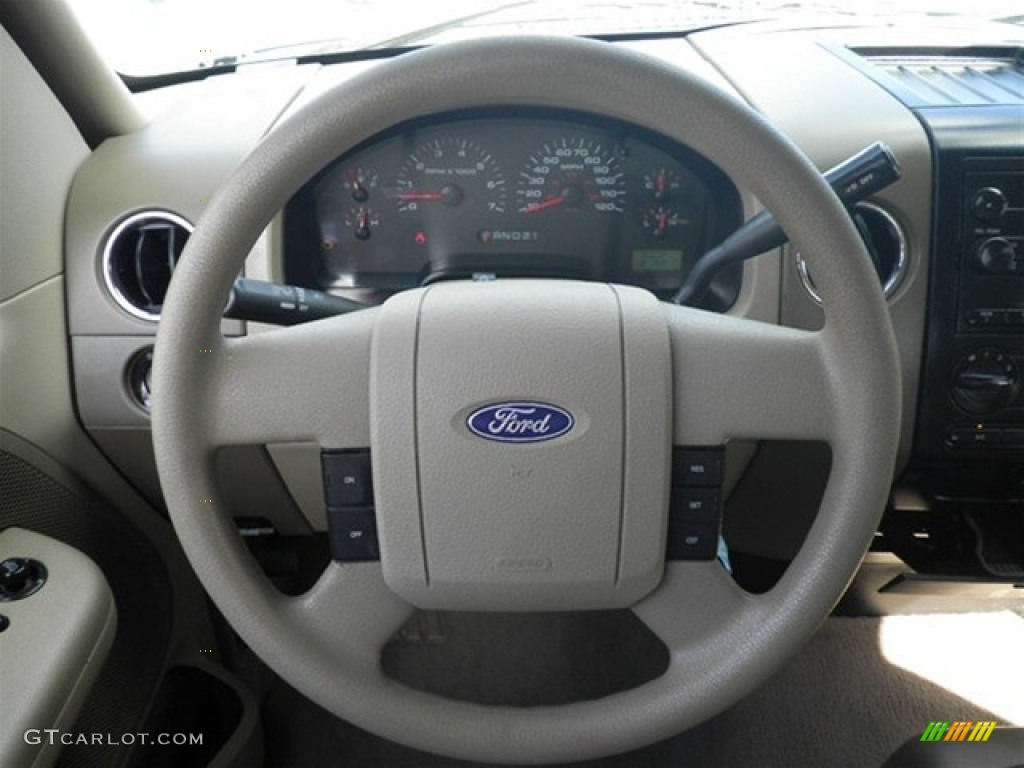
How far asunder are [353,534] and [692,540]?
1.04 feet

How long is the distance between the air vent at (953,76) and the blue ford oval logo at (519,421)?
0.76 meters

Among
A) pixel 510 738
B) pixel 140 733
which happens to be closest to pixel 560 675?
pixel 140 733

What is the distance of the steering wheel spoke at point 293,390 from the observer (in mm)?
807

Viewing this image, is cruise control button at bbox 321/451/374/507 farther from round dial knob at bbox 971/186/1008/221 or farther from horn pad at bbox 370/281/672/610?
round dial knob at bbox 971/186/1008/221

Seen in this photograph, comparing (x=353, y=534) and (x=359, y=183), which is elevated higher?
(x=359, y=183)

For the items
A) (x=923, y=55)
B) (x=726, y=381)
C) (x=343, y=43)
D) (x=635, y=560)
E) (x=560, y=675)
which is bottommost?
(x=560, y=675)

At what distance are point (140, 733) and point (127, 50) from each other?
107 cm

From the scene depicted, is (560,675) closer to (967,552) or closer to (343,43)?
(967,552)

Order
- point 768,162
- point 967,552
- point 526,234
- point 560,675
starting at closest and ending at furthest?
1. point 768,162
2. point 526,234
3. point 967,552
4. point 560,675

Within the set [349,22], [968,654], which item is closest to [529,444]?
[349,22]

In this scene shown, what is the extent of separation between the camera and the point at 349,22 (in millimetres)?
1519

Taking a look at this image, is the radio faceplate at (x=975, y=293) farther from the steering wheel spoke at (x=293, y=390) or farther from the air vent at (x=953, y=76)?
the steering wheel spoke at (x=293, y=390)

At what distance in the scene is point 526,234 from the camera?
4.12ft

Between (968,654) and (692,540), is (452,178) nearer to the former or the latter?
(692,540)
